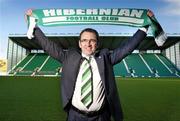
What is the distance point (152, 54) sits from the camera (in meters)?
67.3

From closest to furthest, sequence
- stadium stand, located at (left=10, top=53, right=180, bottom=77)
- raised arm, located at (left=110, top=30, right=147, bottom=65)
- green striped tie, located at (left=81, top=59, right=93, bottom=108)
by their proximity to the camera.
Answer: green striped tie, located at (left=81, top=59, right=93, bottom=108) → raised arm, located at (left=110, top=30, right=147, bottom=65) → stadium stand, located at (left=10, top=53, right=180, bottom=77)

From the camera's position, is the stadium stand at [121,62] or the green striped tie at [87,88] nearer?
the green striped tie at [87,88]

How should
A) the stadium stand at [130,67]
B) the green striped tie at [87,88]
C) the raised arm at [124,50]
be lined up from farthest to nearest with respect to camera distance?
1. the stadium stand at [130,67]
2. the raised arm at [124,50]
3. the green striped tie at [87,88]

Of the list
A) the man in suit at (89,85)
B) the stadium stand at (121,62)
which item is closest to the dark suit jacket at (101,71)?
the man in suit at (89,85)

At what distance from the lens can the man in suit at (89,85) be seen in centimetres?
392

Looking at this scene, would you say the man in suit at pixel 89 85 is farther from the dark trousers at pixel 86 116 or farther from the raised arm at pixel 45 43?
the raised arm at pixel 45 43

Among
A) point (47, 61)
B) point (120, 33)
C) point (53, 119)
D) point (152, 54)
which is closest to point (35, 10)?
point (53, 119)

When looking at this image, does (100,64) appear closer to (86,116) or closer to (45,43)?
(86,116)

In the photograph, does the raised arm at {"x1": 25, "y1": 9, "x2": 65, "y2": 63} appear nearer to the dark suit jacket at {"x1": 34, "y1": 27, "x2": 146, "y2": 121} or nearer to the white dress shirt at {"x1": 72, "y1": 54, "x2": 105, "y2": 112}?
the dark suit jacket at {"x1": 34, "y1": 27, "x2": 146, "y2": 121}

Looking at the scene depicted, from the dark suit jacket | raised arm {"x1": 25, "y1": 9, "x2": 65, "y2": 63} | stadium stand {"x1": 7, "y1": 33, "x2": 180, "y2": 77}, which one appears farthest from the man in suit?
stadium stand {"x1": 7, "y1": 33, "x2": 180, "y2": 77}

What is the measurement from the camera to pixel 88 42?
3.96 metres

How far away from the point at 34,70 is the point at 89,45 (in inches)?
2173

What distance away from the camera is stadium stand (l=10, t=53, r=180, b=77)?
57344 millimetres

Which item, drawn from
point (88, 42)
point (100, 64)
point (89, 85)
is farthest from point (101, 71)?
point (88, 42)
